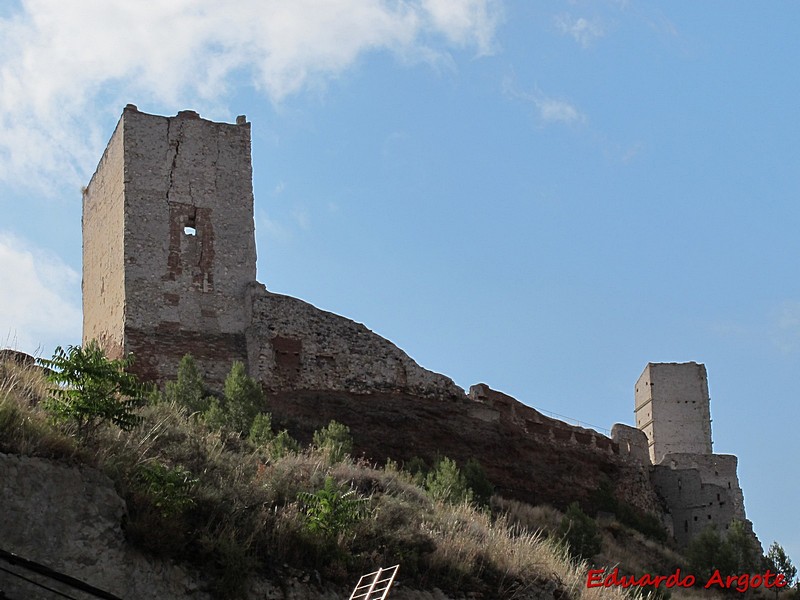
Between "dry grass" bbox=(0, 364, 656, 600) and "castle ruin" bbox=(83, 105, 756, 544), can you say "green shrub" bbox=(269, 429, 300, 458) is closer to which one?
"dry grass" bbox=(0, 364, 656, 600)

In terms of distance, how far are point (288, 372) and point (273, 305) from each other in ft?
5.56

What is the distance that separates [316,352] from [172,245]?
14.2 ft

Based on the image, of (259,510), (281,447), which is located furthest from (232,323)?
(259,510)

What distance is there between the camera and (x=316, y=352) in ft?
110

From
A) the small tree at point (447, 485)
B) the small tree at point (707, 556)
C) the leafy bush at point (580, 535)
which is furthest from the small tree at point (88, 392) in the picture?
the small tree at point (707, 556)

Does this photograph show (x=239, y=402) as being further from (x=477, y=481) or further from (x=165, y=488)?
(x=165, y=488)

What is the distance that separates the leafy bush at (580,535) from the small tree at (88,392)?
47.6 ft

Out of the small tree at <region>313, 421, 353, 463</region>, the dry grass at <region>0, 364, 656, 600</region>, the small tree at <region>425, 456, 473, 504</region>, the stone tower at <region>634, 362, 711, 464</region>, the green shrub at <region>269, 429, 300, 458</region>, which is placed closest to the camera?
the dry grass at <region>0, 364, 656, 600</region>

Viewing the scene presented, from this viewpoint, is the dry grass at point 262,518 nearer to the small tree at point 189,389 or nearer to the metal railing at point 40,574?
the metal railing at point 40,574

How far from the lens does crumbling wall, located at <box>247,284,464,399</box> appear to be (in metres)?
32.8

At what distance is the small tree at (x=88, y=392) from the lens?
13.8m

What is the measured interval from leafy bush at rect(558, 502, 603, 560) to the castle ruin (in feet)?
15.8

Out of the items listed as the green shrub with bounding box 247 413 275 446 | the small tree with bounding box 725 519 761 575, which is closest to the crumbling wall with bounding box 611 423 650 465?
the small tree with bounding box 725 519 761 575

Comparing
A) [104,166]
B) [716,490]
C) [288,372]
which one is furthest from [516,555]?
[716,490]
